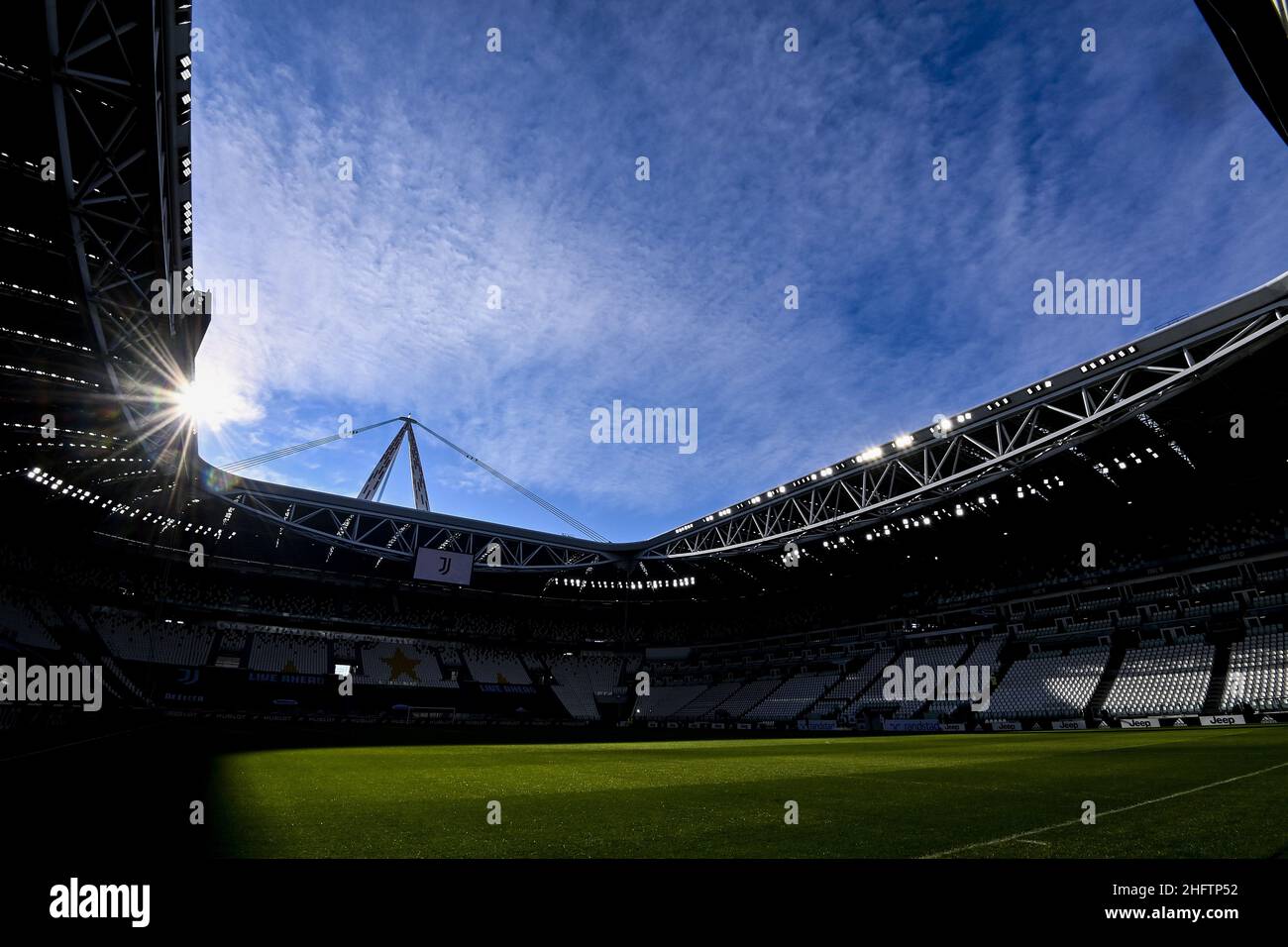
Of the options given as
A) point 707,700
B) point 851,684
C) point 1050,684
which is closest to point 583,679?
point 707,700

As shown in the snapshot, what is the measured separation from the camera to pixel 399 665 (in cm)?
5488

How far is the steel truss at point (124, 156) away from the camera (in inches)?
470

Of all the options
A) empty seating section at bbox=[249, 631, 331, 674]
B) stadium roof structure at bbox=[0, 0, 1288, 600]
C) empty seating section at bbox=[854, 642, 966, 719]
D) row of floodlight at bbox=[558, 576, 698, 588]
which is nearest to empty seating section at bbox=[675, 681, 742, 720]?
row of floodlight at bbox=[558, 576, 698, 588]

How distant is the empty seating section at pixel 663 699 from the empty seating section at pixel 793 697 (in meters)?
9.46

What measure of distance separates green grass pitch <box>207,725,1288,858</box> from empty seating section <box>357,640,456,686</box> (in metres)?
43.4

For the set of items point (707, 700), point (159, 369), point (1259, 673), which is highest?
point (159, 369)

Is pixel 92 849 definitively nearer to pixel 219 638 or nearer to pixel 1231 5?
pixel 1231 5

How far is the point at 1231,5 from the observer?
507 centimetres

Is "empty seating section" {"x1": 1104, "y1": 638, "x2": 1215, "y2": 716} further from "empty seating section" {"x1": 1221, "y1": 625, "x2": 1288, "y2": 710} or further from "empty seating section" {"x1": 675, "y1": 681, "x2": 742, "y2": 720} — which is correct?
"empty seating section" {"x1": 675, "y1": 681, "x2": 742, "y2": 720}

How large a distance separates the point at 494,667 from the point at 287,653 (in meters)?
18.0

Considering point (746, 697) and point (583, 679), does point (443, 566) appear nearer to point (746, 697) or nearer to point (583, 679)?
point (583, 679)

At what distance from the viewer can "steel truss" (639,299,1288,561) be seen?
81.0 ft
